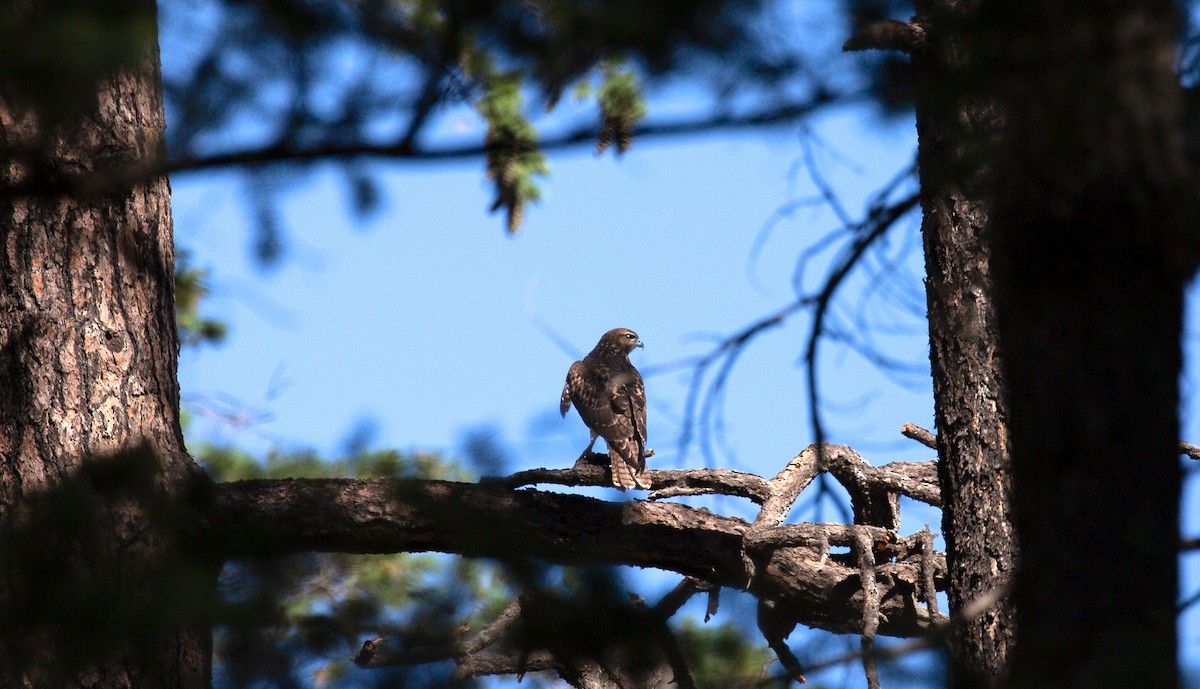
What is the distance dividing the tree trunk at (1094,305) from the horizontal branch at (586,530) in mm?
2009

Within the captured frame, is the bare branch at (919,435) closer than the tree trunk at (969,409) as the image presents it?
No

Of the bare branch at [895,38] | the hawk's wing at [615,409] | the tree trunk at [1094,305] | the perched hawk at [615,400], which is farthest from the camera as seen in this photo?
the perched hawk at [615,400]

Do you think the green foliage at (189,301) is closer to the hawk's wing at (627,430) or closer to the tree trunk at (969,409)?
the hawk's wing at (627,430)

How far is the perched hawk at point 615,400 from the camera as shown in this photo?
8023 millimetres

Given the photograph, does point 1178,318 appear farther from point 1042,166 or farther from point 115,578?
point 115,578

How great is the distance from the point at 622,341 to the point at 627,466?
340 cm

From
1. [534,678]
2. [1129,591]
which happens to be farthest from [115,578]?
[534,678]

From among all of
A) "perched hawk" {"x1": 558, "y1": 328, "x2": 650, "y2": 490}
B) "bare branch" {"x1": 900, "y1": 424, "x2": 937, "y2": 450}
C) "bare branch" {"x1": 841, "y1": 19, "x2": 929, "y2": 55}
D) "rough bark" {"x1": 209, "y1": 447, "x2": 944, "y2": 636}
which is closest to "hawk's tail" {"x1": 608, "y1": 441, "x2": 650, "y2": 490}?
"perched hawk" {"x1": 558, "y1": 328, "x2": 650, "y2": 490}

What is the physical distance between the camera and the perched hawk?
802cm

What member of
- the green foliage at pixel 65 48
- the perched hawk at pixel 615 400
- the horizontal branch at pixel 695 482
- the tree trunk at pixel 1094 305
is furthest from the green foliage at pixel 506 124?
the perched hawk at pixel 615 400

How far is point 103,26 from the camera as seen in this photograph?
1.96 m

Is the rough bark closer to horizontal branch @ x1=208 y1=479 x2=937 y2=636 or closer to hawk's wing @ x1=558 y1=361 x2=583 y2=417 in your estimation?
horizontal branch @ x1=208 y1=479 x2=937 y2=636

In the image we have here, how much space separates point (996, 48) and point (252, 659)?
2369 millimetres

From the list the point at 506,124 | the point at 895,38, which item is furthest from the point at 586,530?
the point at 506,124
